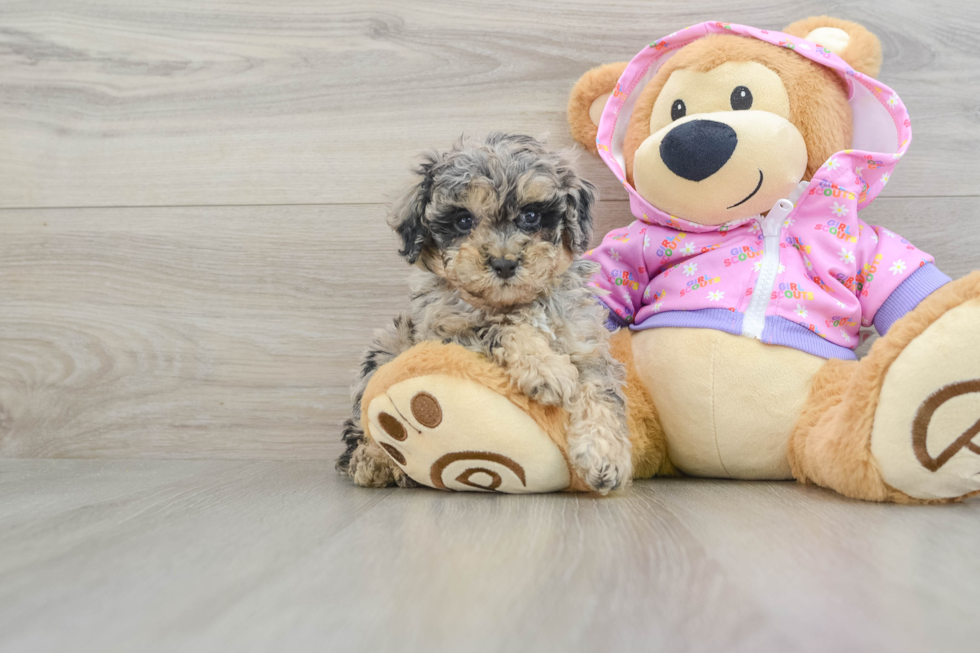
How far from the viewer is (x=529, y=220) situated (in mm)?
1229

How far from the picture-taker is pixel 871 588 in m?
0.72

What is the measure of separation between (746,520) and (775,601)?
335 millimetres

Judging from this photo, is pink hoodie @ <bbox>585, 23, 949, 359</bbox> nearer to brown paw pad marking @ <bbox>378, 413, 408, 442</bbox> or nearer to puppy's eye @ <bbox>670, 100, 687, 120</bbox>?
puppy's eye @ <bbox>670, 100, 687, 120</bbox>

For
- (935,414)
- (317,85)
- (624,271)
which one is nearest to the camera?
(935,414)

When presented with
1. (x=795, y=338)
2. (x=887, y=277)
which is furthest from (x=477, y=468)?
(x=887, y=277)

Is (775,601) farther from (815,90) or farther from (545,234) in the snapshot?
(815,90)

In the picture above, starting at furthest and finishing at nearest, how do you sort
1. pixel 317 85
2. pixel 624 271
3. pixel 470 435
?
pixel 317 85, pixel 624 271, pixel 470 435

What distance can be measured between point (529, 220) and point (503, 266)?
0.40 ft

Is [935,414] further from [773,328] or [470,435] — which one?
[470,435]

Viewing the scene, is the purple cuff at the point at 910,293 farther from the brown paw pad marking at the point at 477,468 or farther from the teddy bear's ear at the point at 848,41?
the brown paw pad marking at the point at 477,468

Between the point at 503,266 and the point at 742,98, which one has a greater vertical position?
the point at 742,98

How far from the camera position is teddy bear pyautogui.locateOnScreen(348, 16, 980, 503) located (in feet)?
3.88

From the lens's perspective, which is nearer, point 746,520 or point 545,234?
point 746,520

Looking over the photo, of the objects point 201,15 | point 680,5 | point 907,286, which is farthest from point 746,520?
point 201,15
